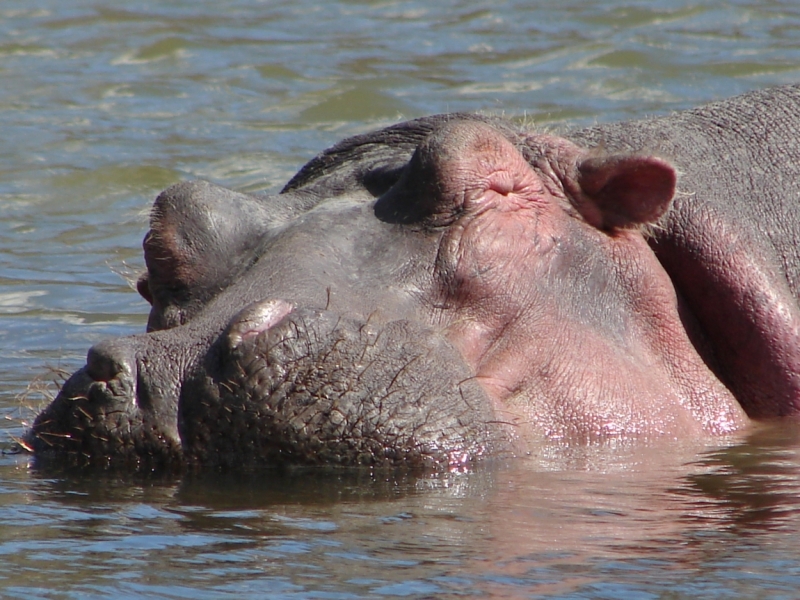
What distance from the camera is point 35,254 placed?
9070 millimetres

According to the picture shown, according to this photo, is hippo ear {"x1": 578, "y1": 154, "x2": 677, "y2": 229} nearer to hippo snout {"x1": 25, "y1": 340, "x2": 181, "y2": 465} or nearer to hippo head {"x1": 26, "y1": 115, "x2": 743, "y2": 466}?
hippo head {"x1": 26, "y1": 115, "x2": 743, "y2": 466}

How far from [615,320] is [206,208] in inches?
48.2

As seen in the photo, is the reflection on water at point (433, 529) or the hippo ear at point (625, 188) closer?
the reflection on water at point (433, 529)

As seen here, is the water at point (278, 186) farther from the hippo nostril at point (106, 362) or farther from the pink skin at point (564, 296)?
the hippo nostril at point (106, 362)

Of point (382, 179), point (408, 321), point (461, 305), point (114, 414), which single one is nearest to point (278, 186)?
point (382, 179)

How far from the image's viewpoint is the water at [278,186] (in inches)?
120

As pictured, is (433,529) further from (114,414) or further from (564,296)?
(564,296)

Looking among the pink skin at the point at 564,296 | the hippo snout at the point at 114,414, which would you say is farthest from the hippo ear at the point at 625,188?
the hippo snout at the point at 114,414

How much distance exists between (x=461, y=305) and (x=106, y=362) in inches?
38.5

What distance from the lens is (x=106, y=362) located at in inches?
148

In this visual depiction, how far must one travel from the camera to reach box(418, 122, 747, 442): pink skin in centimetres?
412

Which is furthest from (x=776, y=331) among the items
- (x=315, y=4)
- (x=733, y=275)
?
(x=315, y=4)

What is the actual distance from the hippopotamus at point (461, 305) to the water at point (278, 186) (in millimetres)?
118

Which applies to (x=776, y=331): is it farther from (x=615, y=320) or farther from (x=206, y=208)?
(x=206, y=208)
